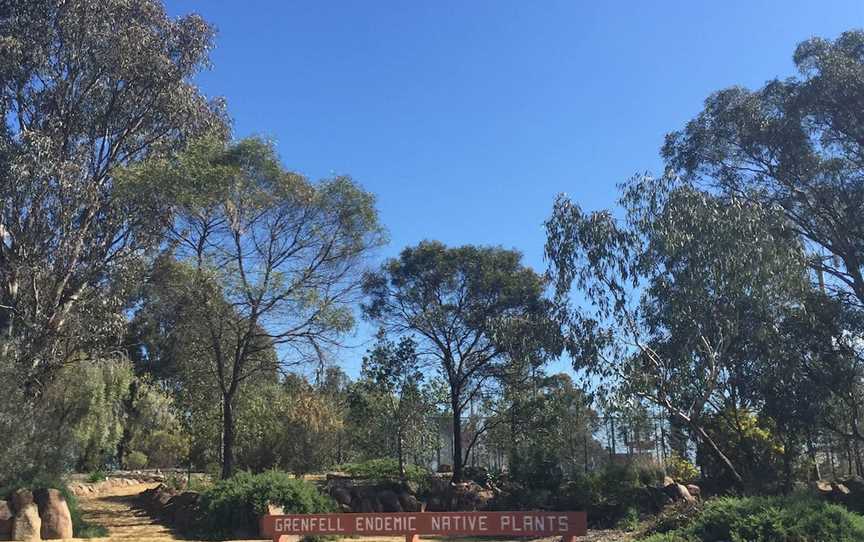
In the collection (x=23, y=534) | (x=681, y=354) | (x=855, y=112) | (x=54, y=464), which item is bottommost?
(x=23, y=534)

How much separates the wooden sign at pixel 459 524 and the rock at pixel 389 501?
9.11m

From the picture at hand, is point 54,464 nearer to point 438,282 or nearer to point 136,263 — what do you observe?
point 136,263

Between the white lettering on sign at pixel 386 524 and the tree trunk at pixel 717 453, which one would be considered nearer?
the white lettering on sign at pixel 386 524

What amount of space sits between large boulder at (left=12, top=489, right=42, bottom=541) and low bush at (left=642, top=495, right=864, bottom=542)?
445 inches

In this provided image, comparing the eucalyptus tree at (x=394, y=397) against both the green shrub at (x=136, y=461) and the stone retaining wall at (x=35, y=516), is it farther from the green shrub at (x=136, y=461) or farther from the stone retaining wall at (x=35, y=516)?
the green shrub at (x=136, y=461)

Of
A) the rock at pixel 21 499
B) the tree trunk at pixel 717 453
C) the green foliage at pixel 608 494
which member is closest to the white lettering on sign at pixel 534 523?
the tree trunk at pixel 717 453

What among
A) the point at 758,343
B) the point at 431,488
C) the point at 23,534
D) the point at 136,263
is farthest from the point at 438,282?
the point at 23,534

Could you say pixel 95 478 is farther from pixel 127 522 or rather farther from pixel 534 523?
Result: pixel 534 523

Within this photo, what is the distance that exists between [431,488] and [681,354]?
9607 millimetres

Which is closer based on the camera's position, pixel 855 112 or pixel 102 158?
pixel 855 112

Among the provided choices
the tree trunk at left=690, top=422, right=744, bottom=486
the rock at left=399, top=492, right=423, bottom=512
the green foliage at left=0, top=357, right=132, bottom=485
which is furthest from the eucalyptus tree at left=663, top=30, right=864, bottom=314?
the green foliage at left=0, top=357, right=132, bottom=485

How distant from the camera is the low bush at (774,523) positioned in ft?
33.2

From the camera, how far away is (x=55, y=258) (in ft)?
72.1

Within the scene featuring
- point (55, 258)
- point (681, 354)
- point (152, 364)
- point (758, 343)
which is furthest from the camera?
point (152, 364)
